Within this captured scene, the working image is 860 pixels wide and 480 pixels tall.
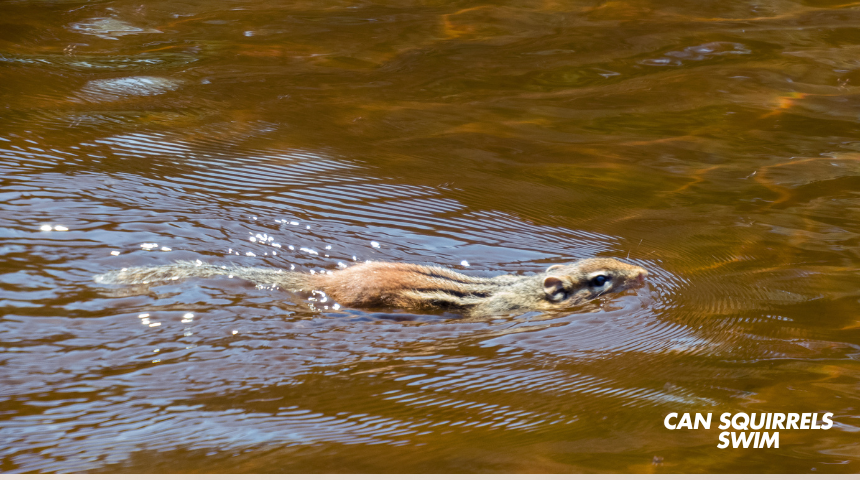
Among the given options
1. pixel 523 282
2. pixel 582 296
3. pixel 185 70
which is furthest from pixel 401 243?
pixel 185 70

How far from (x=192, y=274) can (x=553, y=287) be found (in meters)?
2.23

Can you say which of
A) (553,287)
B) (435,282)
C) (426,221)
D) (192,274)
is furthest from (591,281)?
(192,274)

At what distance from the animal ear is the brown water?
0.23 metres

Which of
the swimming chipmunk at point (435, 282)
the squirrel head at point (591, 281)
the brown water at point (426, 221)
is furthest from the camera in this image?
the squirrel head at point (591, 281)

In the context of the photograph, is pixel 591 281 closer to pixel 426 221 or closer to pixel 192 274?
pixel 426 221

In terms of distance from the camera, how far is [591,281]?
4781 mm

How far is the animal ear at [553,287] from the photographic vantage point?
4730 mm

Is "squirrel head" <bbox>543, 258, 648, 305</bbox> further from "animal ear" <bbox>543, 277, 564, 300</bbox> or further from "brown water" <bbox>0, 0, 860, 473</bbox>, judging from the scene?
"brown water" <bbox>0, 0, 860, 473</bbox>

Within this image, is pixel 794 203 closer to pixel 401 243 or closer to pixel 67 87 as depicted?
pixel 401 243

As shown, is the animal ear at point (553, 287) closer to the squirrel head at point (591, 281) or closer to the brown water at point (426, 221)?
the squirrel head at point (591, 281)

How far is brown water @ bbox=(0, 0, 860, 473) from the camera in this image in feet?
10.4

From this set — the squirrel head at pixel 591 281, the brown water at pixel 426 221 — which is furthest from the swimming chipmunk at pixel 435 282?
the brown water at pixel 426 221

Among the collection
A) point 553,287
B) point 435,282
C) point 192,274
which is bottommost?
point 553,287

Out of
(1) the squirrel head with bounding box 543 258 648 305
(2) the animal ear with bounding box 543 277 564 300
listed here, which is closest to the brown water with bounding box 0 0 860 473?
(1) the squirrel head with bounding box 543 258 648 305
